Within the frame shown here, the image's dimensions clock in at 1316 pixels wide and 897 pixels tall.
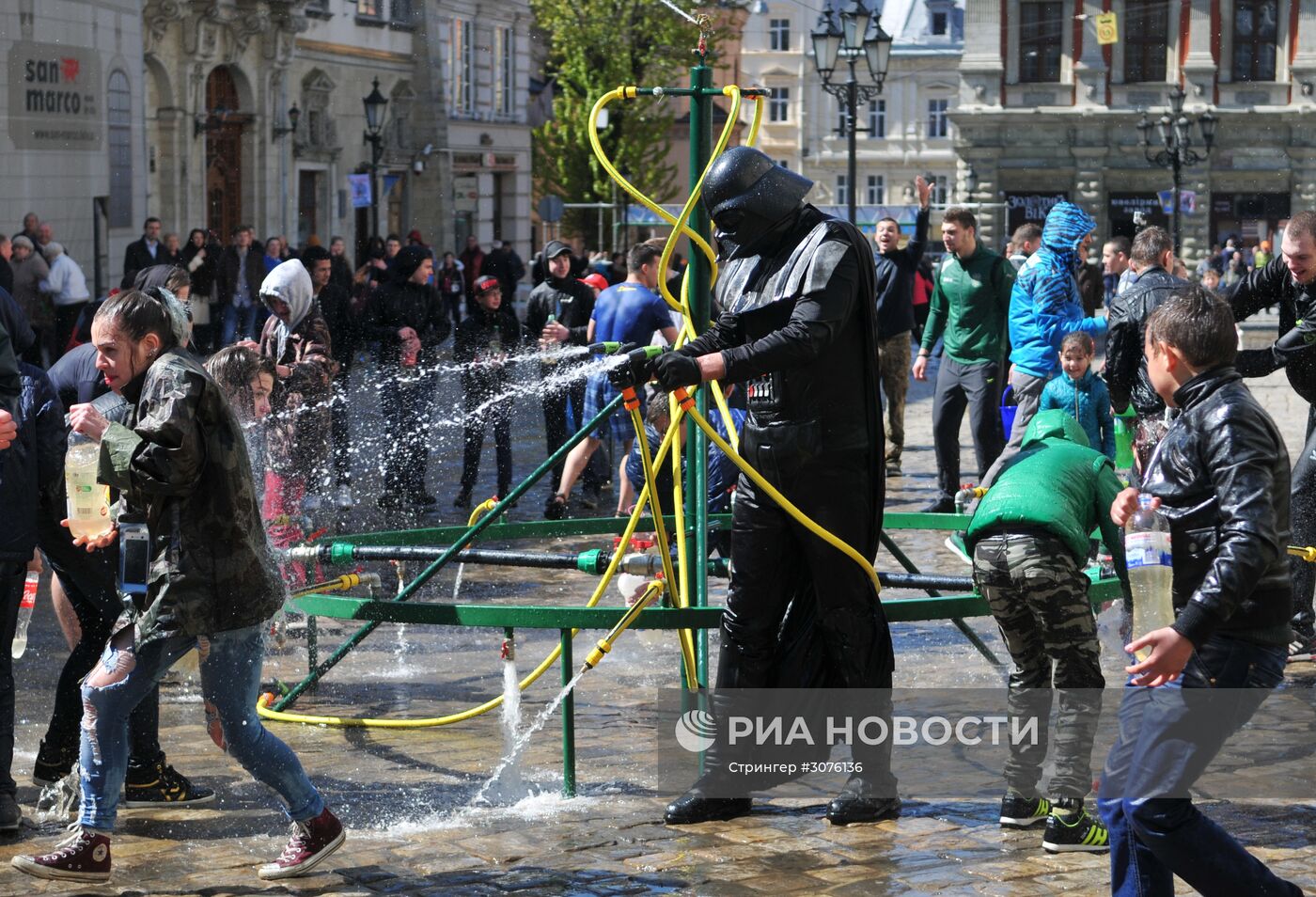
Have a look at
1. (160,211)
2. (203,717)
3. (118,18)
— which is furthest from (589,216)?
(203,717)

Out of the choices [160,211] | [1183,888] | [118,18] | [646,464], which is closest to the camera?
[1183,888]

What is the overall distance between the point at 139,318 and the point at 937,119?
267 feet

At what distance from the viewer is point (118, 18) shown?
81.7 ft

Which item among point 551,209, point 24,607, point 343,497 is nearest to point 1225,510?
point 24,607

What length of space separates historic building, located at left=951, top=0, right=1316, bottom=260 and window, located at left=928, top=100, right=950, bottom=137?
2714 cm

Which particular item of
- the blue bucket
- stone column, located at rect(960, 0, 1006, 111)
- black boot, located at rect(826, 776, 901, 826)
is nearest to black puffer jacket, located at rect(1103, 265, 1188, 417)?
the blue bucket

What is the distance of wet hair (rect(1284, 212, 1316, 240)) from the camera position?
7.64 meters

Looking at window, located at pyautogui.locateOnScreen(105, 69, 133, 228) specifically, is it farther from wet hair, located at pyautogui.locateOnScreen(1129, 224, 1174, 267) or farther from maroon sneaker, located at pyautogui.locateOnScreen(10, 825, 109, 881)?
maroon sneaker, located at pyautogui.locateOnScreen(10, 825, 109, 881)

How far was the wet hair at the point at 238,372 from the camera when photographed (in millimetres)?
7602

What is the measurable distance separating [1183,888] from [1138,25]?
53924 millimetres

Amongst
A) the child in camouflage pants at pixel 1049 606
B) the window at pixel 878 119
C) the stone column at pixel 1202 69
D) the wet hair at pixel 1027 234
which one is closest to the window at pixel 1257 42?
the stone column at pixel 1202 69

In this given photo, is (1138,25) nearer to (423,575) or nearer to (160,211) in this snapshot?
(160,211)

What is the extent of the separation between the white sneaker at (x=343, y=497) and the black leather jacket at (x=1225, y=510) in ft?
Answer: 27.3

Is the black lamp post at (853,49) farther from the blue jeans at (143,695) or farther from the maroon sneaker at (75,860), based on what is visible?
the maroon sneaker at (75,860)
